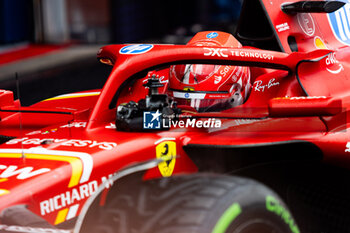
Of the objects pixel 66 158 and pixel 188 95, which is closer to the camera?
pixel 66 158

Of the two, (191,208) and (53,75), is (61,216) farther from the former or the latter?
(53,75)

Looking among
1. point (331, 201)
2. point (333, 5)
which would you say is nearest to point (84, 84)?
point (333, 5)

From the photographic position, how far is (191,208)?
197cm

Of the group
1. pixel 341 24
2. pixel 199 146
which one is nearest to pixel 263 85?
pixel 199 146

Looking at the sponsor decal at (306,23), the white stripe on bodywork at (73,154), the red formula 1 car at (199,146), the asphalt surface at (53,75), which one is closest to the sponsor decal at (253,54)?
the red formula 1 car at (199,146)

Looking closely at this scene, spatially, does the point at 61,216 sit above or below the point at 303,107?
below

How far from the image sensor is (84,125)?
2961 millimetres

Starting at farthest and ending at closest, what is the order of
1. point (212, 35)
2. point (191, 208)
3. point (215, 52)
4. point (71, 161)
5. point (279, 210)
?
point (212, 35)
point (215, 52)
point (71, 161)
point (279, 210)
point (191, 208)

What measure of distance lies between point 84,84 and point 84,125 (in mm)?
6643

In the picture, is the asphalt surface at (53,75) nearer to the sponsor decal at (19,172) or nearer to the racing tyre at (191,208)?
the sponsor decal at (19,172)

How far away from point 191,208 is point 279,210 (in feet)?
1.41

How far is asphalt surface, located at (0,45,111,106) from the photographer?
8961 millimetres

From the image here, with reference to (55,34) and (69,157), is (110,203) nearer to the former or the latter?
(69,157)

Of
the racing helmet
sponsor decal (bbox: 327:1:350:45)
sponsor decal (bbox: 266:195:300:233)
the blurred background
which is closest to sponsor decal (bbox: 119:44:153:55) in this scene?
the racing helmet
